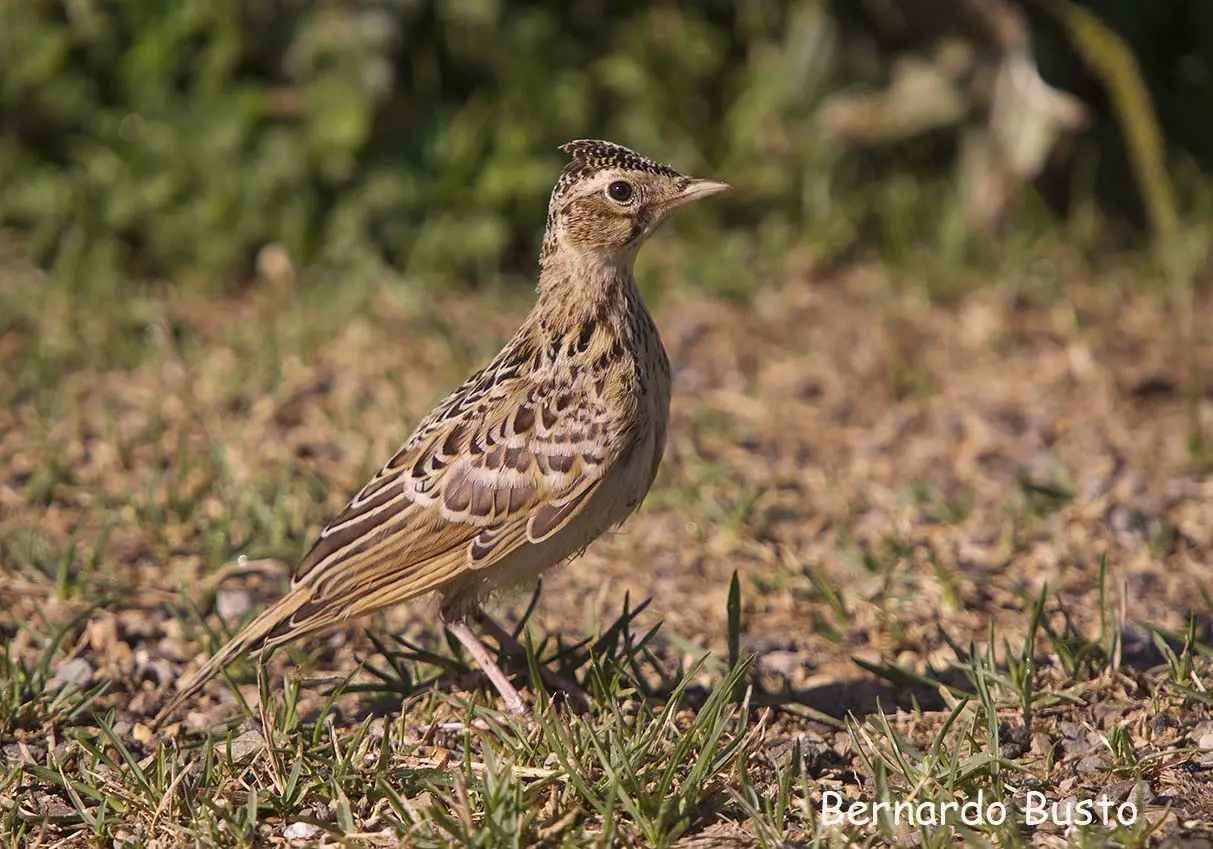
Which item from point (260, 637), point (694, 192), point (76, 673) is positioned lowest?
point (76, 673)

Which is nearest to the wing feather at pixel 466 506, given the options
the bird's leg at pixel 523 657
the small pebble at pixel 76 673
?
the bird's leg at pixel 523 657

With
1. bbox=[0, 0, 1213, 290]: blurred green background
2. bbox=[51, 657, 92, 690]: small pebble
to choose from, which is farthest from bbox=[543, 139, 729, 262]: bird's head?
bbox=[0, 0, 1213, 290]: blurred green background

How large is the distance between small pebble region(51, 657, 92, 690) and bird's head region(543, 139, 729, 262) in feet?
7.07

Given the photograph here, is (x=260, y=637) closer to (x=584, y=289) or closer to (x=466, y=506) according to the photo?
(x=466, y=506)

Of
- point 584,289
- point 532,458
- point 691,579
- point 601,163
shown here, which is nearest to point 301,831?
point 532,458

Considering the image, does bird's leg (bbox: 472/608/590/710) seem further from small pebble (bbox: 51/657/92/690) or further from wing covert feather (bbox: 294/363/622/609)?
small pebble (bbox: 51/657/92/690)

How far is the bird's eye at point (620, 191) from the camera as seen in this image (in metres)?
5.20

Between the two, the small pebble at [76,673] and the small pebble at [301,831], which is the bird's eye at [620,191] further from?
the small pebble at [76,673]

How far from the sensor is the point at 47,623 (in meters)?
5.44

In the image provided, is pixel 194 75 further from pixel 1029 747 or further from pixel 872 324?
pixel 1029 747

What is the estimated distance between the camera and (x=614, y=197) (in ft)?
17.1

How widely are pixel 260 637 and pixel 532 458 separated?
0.99m

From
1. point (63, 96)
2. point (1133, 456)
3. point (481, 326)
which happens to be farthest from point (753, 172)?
point (63, 96)

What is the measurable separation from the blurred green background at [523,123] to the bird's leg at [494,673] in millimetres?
3738
